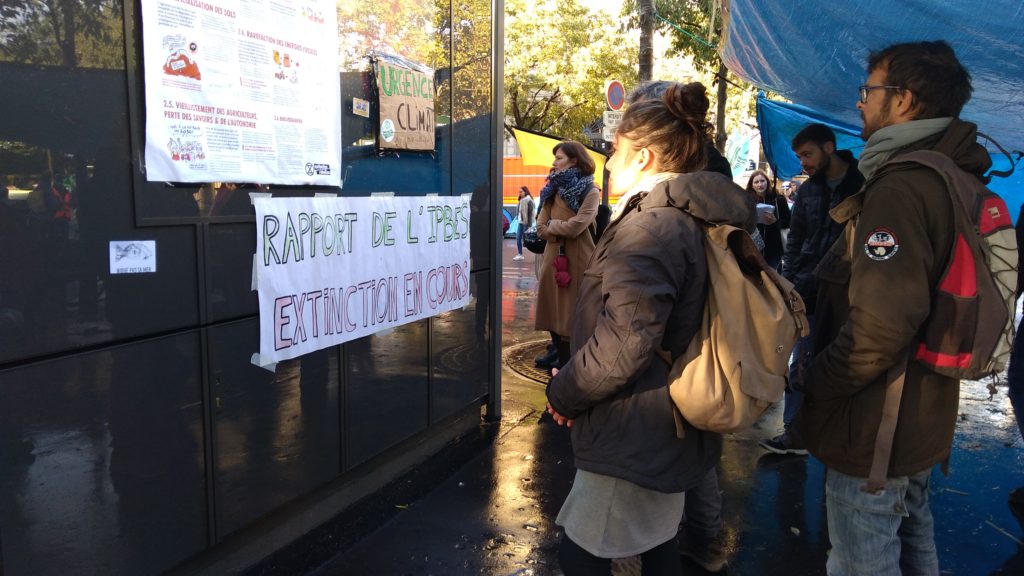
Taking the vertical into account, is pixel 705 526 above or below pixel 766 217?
below

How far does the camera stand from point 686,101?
7.56ft

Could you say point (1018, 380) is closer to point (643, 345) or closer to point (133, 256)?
point (643, 345)

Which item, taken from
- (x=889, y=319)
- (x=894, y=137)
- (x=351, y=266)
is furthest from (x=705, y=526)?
(x=351, y=266)

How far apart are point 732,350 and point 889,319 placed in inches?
21.4

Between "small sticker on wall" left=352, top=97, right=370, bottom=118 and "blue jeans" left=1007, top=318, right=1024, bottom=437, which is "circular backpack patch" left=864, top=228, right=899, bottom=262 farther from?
"blue jeans" left=1007, top=318, right=1024, bottom=437

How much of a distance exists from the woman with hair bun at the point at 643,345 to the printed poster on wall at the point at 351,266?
1.53m

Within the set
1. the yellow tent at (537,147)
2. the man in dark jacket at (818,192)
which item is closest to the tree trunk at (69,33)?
the man in dark jacket at (818,192)

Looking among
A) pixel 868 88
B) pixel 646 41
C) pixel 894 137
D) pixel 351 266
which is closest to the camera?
pixel 894 137

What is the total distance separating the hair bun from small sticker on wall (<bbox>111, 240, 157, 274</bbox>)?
6.17ft

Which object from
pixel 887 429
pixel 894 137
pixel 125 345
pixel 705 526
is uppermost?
pixel 894 137

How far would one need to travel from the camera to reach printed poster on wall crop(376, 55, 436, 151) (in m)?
3.87

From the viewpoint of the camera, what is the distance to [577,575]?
230 centimetres

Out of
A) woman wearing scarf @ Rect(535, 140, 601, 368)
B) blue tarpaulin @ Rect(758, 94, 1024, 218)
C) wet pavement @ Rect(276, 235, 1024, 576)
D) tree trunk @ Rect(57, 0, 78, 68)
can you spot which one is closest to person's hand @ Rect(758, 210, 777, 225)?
blue tarpaulin @ Rect(758, 94, 1024, 218)

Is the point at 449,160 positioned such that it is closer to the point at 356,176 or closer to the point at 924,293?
the point at 356,176
